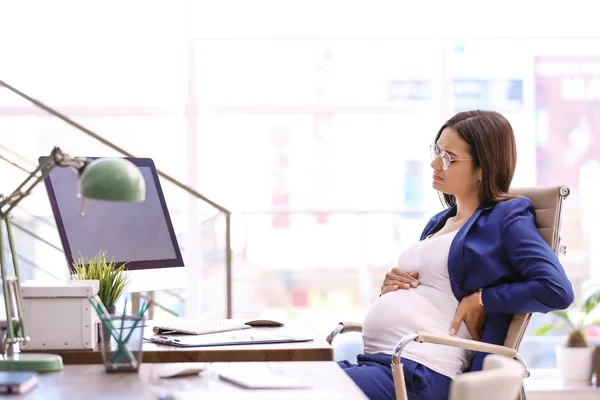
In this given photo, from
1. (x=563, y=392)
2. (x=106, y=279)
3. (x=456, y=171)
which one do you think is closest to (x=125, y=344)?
(x=106, y=279)

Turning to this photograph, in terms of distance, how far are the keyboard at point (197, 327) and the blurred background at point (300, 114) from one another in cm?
316

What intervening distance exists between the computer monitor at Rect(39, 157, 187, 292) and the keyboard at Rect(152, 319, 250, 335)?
306mm

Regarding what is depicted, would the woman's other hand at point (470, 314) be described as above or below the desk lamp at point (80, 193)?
below

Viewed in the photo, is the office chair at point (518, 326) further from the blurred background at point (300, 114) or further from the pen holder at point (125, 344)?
the blurred background at point (300, 114)

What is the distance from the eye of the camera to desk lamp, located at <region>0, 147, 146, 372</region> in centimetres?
177

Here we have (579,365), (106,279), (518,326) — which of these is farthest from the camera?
(579,365)

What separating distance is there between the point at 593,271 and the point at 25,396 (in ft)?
16.3

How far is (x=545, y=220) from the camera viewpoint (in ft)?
9.07

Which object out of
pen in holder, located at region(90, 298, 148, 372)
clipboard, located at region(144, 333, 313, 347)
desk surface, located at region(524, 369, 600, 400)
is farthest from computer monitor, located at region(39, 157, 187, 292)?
desk surface, located at region(524, 369, 600, 400)

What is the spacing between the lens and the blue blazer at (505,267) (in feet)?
8.27

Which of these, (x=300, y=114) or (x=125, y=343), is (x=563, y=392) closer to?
(x=300, y=114)

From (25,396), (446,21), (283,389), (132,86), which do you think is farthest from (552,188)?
(132,86)

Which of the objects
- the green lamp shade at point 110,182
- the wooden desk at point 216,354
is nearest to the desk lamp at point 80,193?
the green lamp shade at point 110,182

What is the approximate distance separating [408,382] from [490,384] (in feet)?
4.06
